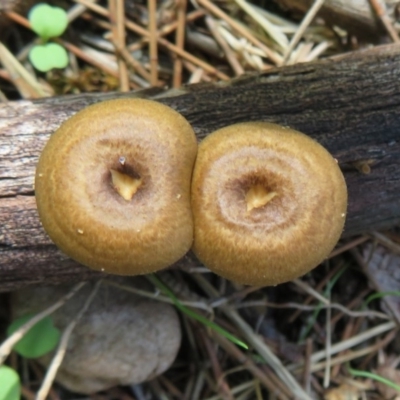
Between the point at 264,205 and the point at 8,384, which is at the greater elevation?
the point at 264,205

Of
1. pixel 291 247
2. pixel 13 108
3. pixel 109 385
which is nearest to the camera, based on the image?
pixel 291 247

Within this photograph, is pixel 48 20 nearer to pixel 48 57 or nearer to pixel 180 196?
pixel 48 57

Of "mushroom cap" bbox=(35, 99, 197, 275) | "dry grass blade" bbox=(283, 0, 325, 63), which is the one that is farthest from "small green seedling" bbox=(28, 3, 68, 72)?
"dry grass blade" bbox=(283, 0, 325, 63)

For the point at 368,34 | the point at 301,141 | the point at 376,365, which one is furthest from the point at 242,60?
the point at 376,365

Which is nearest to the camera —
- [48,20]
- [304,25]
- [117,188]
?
[117,188]

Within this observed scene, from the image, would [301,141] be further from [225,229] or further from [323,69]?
[323,69]

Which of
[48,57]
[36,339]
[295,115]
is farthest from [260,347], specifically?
[48,57]

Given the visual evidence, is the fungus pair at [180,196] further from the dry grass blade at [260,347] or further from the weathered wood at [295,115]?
the dry grass blade at [260,347]
